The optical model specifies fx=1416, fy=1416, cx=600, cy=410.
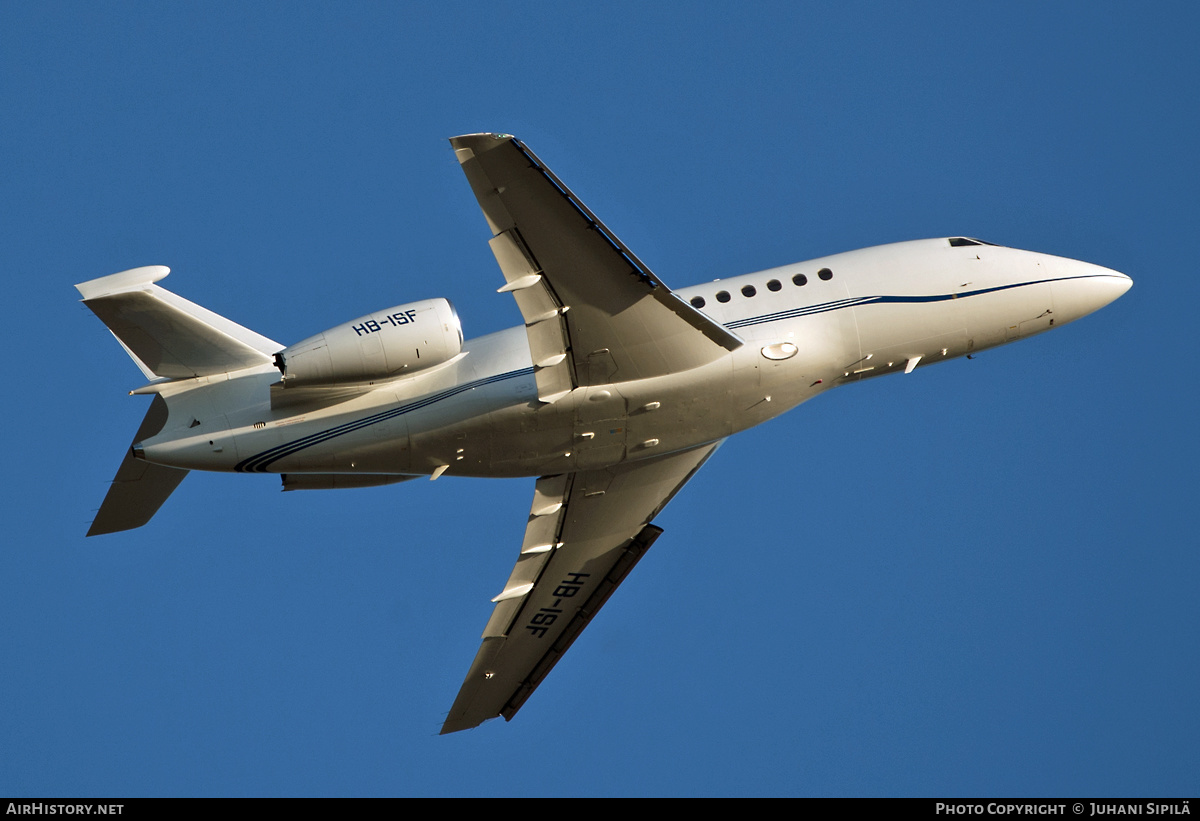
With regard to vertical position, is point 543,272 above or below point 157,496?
above

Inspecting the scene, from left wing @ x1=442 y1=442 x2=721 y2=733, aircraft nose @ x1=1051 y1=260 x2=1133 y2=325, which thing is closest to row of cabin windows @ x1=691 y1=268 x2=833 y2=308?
left wing @ x1=442 y1=442 x2=721 y2=733

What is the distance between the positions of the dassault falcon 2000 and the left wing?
0.44 metres

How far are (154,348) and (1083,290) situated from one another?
17496 millimetres

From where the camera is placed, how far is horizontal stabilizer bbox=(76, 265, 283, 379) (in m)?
23.8

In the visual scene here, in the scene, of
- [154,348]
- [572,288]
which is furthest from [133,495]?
[572,288]

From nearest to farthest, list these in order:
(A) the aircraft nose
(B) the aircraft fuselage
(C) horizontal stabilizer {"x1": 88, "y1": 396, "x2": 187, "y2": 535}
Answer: (B) the aircraft fuselage < (C) horizontal stabilizer {"x1": 88, "y1": 396, "x2": 187, "y2": 535} < (A) the aircraft nose

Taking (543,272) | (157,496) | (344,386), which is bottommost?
(157,496)

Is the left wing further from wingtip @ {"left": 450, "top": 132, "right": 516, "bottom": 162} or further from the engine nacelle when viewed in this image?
wingtip @ {"left": 450, "top": 132, "right": 516, "bottom": 162}

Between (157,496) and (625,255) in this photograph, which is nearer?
(625,255)

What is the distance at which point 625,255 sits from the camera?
928 inches

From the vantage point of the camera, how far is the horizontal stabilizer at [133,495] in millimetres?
25469

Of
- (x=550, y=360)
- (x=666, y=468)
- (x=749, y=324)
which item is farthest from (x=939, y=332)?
(x=550, y=360)

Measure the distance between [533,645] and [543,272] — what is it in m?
9.70
